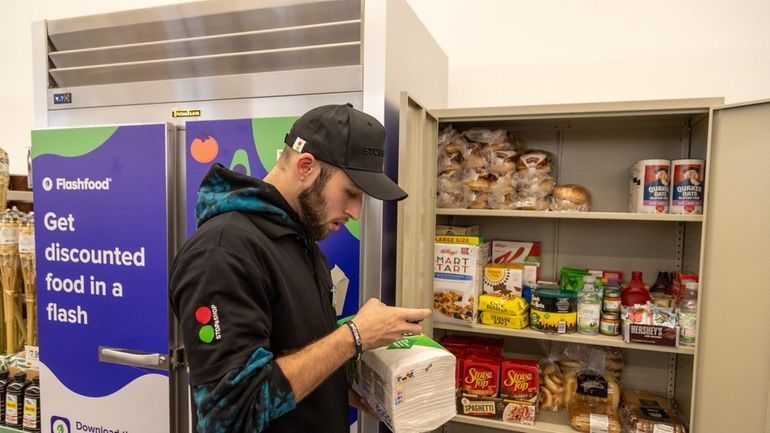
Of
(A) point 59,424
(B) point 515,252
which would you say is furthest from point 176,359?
(B) point 515,252

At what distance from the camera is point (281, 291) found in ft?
3.55

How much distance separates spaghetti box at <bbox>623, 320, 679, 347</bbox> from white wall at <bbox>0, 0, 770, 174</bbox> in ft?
3.36

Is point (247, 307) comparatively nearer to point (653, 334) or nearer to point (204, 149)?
point (204, 149)

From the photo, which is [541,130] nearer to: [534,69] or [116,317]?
[534,69]

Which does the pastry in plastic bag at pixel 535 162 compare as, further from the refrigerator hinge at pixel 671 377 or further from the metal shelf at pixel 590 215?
the refrigerator hinge at pixel 671 377

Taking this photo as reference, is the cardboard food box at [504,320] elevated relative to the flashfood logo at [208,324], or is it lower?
lower

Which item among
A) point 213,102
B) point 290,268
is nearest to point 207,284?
point 290,268

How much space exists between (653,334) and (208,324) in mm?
1513

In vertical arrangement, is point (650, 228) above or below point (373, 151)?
below

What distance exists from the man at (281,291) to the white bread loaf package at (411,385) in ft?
0.29

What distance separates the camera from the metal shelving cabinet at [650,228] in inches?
58.3

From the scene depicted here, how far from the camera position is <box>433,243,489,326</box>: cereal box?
1.83m

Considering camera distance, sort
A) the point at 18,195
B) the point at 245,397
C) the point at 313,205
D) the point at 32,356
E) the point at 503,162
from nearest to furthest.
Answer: the point at 245,397 → the point at 313,205 → the point at 503,162 → the point at 32,356 → the point at 18,195

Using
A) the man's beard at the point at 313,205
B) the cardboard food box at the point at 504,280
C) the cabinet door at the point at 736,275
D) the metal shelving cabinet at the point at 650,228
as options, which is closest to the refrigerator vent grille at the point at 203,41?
the metal shelving cabinet at the point at 650,228
